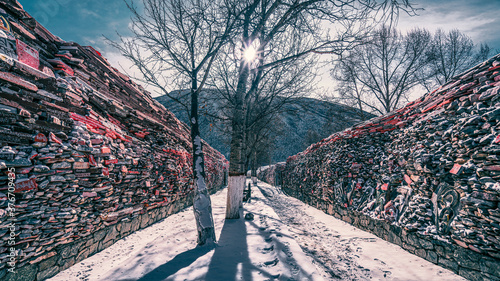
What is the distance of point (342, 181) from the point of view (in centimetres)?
675

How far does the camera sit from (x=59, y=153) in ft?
9.15

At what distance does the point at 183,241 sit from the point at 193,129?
2289 millimetres

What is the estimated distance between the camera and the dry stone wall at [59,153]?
2283mm

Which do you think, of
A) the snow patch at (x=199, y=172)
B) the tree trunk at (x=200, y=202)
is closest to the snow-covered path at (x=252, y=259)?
the tree trunk at (x=200, y=202)

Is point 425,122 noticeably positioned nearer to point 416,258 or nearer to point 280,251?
point 416,258

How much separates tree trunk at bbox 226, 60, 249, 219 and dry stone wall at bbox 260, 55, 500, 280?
3.51 metres

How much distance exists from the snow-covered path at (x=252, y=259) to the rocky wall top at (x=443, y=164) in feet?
2.36

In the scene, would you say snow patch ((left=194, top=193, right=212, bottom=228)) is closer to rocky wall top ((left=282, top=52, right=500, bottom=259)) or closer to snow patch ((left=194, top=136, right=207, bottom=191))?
snow patch ((left=194, top=136, right=207, bottom=191))

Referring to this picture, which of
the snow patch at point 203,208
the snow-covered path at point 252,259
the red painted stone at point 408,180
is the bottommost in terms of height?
the snow-covered path at point 252,259

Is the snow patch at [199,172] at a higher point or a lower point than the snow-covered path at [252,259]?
higher

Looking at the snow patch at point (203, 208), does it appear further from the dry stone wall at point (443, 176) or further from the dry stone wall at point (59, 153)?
the dry stone wall at point (443, 176)

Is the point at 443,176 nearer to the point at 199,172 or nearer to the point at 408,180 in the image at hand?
the point at 408,180

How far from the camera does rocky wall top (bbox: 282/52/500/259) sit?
102 inches

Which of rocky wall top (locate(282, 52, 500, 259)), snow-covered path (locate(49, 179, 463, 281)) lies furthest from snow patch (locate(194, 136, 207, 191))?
rocky wall top (locate(282, 52, 500, 259))
